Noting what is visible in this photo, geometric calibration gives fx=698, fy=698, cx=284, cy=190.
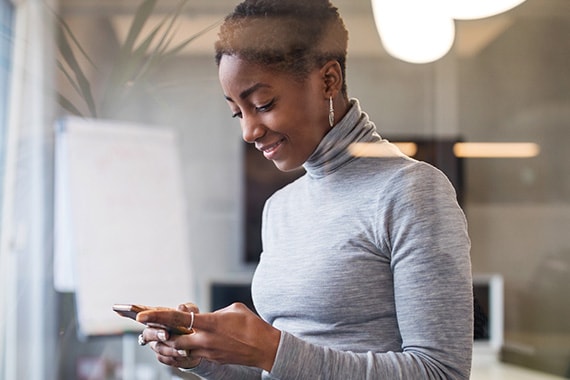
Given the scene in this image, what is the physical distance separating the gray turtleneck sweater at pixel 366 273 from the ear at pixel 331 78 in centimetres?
3

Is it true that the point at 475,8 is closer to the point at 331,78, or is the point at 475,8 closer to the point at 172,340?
the point at 331,78

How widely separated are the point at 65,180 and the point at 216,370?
849mm

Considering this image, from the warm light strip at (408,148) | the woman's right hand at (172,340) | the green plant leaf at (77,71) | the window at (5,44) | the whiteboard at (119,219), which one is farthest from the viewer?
the whiteboard at (119,219)

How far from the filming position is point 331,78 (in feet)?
1.71

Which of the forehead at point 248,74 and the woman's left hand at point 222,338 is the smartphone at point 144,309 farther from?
the forehead at point 248,74

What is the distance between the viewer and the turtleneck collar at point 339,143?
526 millimetres

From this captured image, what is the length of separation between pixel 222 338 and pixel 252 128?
15cm

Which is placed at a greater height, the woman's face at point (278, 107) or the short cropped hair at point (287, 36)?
the short cropped hair at point (287, 36)

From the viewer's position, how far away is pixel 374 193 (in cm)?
51

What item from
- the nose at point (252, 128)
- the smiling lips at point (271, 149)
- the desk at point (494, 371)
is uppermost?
the nose at point (252, 128)

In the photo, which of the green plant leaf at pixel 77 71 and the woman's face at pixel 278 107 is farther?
the green plant leaf at pixel 77 71

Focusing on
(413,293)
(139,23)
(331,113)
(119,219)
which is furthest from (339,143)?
(119,219)

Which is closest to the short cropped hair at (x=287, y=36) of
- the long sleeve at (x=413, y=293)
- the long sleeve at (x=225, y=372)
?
the long sleeve at (x=413, y=293)

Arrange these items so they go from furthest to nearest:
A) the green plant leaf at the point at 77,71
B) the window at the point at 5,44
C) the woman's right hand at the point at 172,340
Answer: the window at the point at 5,44 → the green plant leaf at the point at 77,71 → the woman's right hand at the point at 172,340
